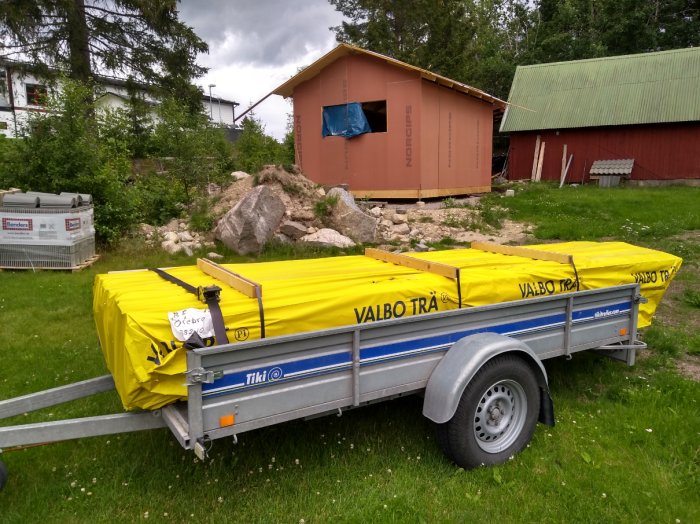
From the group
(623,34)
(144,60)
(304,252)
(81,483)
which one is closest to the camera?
(81,483)

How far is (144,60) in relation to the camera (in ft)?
69.3

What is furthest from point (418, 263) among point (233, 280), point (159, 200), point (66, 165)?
point (159, 200)

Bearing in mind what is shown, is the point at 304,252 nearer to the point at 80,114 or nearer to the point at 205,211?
the point at 205,211

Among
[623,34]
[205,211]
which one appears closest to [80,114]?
[205,211]

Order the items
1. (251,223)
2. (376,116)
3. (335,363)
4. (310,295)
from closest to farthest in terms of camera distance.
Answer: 1. (335,363)
2. (310,295)
3. (251,223)
4. (376,116)

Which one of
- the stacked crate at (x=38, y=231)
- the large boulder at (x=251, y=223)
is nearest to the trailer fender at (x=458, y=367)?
the large boulder at (x=251, y=223)

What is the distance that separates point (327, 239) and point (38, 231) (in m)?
5.64

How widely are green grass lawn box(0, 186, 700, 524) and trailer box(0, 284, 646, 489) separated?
0.31m

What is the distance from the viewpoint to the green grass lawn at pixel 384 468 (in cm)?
331

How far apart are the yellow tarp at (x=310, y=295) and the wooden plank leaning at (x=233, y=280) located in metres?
0.05

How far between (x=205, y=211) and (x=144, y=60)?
11108 millimetres

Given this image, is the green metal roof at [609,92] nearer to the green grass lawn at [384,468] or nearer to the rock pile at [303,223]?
the rock pile at [303,223]

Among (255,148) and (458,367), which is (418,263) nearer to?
(458,367)

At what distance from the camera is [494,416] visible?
3816mm
